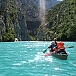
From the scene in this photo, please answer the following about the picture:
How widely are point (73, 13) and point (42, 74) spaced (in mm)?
179045

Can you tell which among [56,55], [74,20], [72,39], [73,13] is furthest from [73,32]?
[56,55]

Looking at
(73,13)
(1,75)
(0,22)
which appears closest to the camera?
(1,75)

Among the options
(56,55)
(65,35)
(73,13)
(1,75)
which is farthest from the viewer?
(73,13)

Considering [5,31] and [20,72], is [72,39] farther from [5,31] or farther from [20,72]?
[20,72]

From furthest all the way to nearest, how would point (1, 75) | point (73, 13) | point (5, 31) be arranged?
point (73, 13)
point (5, 31)
point (1, 75)

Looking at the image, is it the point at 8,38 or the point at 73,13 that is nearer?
the point at 8,38

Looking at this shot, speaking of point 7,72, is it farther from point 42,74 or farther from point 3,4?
point 3,4

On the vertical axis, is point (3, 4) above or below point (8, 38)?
above

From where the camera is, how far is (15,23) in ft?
643

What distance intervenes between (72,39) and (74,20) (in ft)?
77.4

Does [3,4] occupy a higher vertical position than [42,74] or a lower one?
higher

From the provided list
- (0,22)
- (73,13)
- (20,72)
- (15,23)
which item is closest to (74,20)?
(73,13)

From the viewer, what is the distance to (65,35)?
575 ft

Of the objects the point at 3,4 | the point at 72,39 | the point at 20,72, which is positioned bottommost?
the point at 72,39
